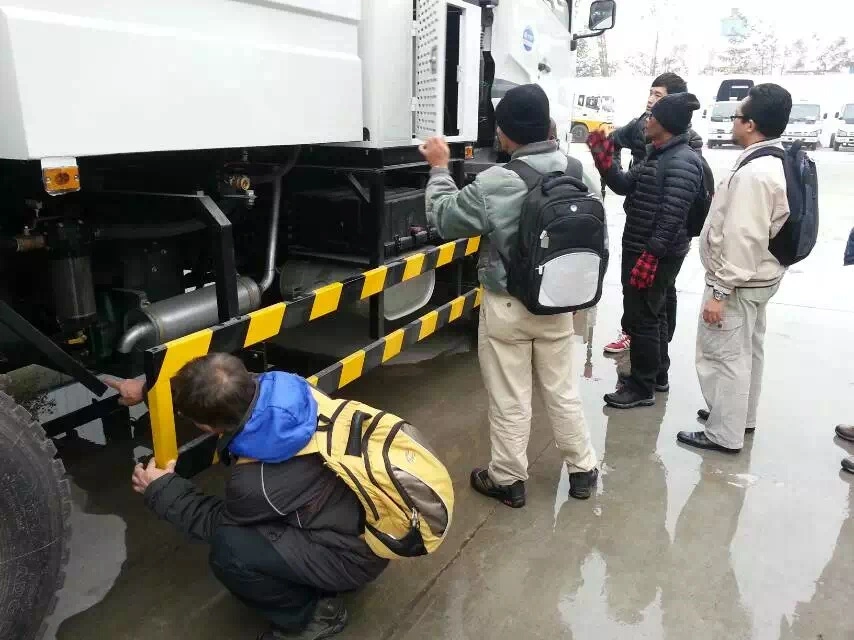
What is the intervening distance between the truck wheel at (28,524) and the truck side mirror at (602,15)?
4.97 m

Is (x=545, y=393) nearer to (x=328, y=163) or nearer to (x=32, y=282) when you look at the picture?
(x=328, y=163)

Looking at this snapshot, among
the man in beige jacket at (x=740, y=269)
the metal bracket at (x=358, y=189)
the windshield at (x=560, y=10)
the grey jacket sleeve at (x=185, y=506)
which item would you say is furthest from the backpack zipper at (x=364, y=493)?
the windshield at (x=560, y=10)

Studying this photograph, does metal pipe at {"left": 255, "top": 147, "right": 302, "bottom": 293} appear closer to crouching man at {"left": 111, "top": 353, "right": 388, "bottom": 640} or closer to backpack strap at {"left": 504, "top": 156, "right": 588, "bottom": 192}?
backpack strap at {"left": 504, "top": 156, "right": 588, "bottom": 192}

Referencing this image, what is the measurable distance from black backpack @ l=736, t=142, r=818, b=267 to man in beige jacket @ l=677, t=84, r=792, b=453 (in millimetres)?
34

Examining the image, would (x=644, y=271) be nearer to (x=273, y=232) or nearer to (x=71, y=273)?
(x=273, y=232)

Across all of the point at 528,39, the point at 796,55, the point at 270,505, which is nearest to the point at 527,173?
the point at 270,505

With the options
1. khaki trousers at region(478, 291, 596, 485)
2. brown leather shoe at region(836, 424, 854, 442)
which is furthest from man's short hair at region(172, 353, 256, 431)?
brown leather shoe at region(836, 424, 854, 442)

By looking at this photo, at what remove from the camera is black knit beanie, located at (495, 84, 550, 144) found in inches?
100

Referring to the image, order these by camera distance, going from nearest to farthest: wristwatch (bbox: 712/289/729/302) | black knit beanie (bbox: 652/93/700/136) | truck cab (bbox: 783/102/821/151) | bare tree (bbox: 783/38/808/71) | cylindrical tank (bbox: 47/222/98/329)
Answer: cylindrical tank (bbox: 47/222/98/329) < wristwatch (bbox: 712/289/729/302) < black knit beanie (bbox: 652/93/700/136) < truck cab (bbox: 783/102/821/151) < bare tree (bbox: 783/38/808/71)

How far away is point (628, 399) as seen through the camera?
3939mm

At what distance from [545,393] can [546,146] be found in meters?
0.99

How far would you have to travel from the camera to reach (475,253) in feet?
13.5

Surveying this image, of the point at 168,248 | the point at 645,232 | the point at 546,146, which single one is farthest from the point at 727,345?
the point at 168,248

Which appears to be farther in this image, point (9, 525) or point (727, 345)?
point (727, 345)
